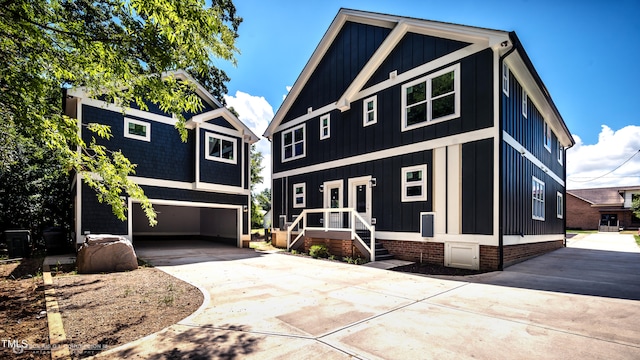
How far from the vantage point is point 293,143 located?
16.8 meters

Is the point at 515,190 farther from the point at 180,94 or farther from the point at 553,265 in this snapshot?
the point at 180,94

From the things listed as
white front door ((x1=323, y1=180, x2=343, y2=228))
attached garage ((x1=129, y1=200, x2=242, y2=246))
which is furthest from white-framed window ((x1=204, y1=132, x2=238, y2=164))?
white front door ((x1=323, y1=180, x2=343, y2=228))

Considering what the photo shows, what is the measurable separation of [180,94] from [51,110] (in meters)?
2.39

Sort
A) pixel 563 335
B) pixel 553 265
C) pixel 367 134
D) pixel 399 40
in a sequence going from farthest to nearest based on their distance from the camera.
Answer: pixel 367 134 < pixel 399 40 < pixel 553 265 < pixel 563 335

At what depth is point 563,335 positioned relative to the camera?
4.02 m

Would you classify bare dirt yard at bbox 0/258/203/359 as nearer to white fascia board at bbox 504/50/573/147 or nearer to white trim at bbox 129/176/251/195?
white trim at bbox 129/176/251/195

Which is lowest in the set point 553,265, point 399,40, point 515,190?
point 553,265

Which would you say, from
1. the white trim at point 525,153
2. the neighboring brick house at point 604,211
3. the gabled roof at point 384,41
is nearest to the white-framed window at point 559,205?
the white trim at point 525,153

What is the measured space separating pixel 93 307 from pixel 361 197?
377 inches

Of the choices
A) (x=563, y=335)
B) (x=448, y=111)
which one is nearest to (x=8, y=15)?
(x=563, y=335)

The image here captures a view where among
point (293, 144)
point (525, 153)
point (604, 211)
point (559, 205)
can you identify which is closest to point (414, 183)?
point (525, 153)

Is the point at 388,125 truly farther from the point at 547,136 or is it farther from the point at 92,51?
the point at 92,51

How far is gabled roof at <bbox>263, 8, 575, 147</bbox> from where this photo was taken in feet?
30.1

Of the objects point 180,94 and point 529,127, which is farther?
point 529,127
